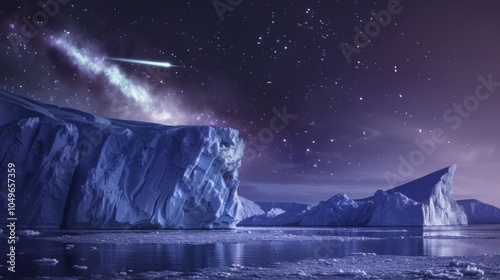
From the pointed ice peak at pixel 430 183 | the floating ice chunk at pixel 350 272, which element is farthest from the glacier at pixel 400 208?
the floating ice chunk at pixel 350 272

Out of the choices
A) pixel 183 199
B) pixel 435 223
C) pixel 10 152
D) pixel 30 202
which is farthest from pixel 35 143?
pixel 435 223

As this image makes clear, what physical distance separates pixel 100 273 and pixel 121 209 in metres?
25.0

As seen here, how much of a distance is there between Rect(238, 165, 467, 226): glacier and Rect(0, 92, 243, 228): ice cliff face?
30.9 m

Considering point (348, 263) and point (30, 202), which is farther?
point (30, 202)

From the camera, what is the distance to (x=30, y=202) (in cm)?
3172

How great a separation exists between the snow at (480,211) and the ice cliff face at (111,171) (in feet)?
339

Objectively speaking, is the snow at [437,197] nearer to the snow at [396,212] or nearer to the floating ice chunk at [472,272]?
the snow at [396,212]

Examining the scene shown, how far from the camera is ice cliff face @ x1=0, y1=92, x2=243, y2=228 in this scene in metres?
32.2

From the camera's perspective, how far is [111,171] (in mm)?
33969

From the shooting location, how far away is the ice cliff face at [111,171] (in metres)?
32.2

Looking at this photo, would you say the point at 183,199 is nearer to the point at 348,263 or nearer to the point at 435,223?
the point at 348,263

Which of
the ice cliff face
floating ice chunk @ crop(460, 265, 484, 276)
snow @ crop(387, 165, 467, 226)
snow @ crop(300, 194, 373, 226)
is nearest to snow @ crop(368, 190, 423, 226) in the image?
snow @ crop(387, 165, 467, 226)

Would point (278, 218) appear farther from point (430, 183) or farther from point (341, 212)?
point (430, 183)

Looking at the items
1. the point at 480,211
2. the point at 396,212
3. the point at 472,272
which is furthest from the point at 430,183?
the point at 472,272
